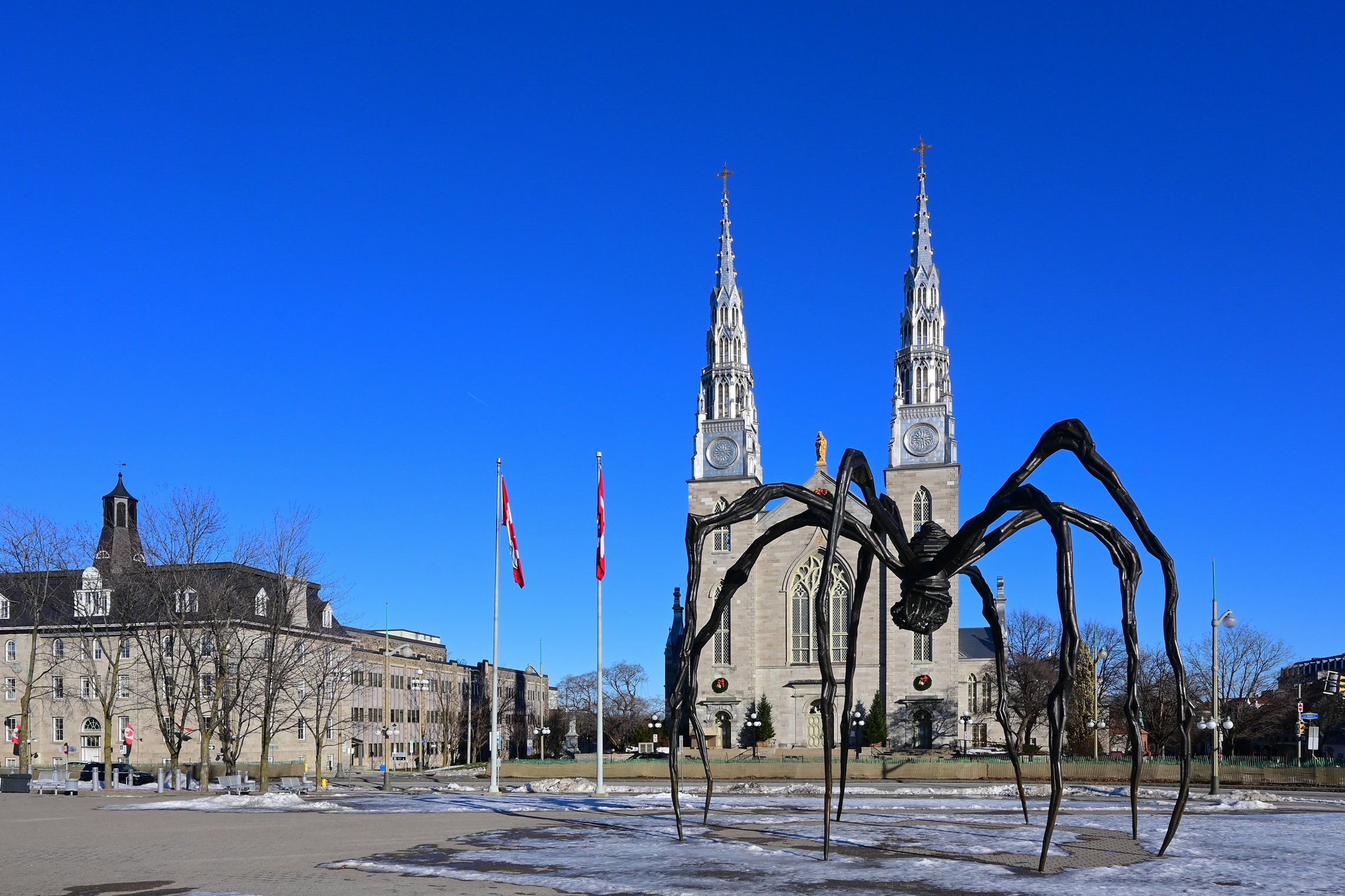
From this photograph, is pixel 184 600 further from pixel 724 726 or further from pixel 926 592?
pixel 724 726

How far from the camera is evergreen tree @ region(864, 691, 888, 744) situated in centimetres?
7219

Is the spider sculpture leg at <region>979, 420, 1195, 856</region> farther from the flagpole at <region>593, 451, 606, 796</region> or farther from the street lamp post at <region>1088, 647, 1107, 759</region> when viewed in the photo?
the street lamp post at <region>1088, 647, 1107, 759</region>

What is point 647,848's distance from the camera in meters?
18.6

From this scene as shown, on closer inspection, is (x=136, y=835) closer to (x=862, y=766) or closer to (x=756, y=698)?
(x=862, y=766)

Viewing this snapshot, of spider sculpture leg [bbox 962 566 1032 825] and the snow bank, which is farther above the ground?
spider sculpture leg [bbox 962 566 1032 825]

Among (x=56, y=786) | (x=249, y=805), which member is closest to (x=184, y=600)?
(x=56, y=786)

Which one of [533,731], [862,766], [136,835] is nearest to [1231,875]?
[136,835]

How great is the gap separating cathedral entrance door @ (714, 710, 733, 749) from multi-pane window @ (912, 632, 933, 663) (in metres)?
13.0

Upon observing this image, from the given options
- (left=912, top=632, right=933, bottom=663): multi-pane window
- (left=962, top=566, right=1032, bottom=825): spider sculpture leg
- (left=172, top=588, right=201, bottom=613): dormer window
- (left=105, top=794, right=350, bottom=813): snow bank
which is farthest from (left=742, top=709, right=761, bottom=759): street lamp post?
(left=962, top=566, right=1032, bottom=825): spider sculpture leg

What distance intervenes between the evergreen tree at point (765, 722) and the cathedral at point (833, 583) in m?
0.69

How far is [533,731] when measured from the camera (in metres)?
106

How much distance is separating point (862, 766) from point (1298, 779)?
706 inches

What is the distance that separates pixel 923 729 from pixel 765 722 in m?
10.1

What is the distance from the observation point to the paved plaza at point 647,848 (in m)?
14.9
